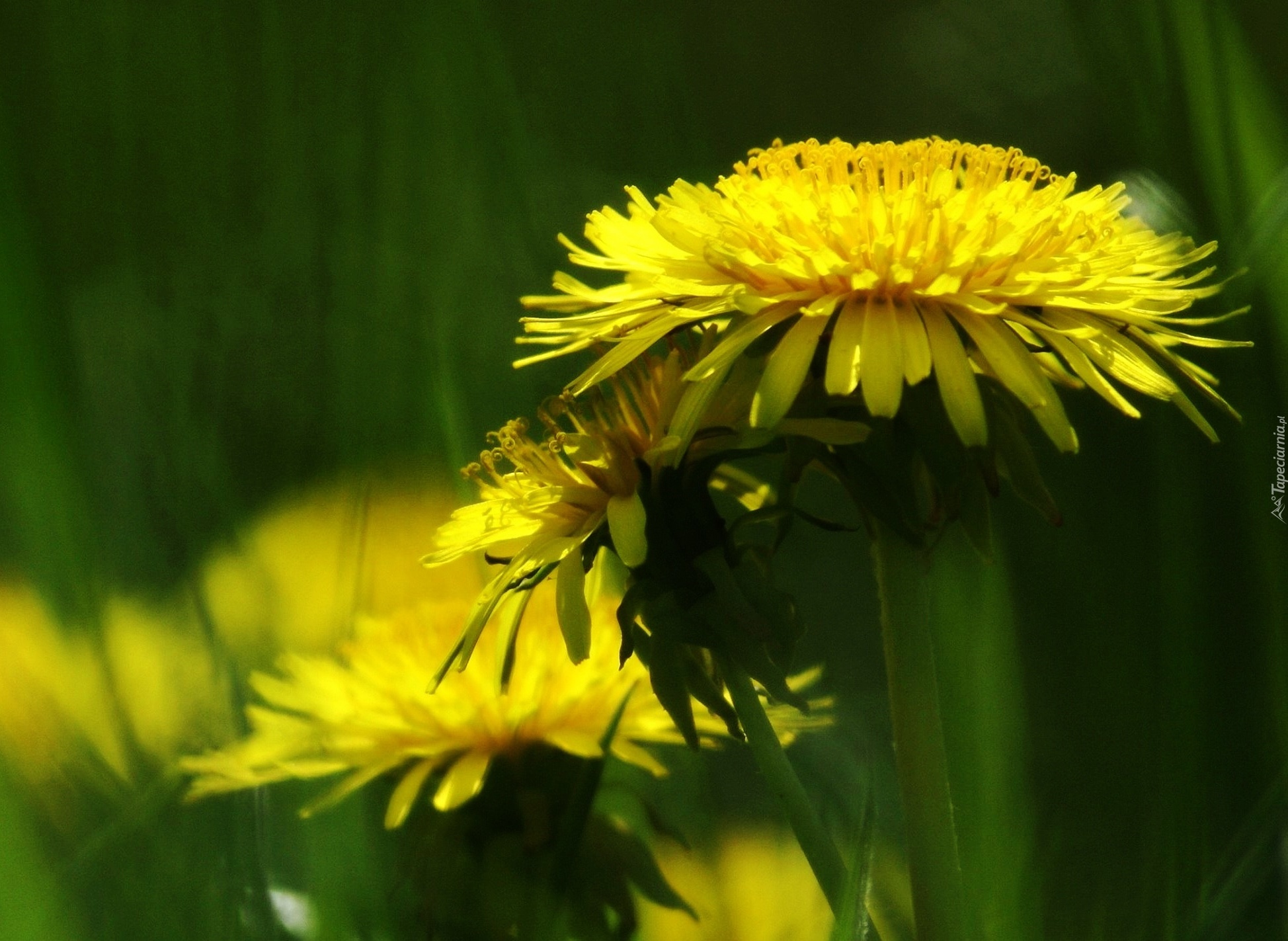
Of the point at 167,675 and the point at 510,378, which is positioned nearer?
the point at 167,675

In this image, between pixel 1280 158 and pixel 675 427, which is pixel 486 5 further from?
pixel 1280 158

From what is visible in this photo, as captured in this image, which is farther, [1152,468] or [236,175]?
[1152,468]

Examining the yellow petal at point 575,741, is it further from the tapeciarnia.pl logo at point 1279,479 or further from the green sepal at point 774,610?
the tapeciarnia.pl logo at point 1279,479

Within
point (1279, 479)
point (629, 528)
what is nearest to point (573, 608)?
point (629, 528)

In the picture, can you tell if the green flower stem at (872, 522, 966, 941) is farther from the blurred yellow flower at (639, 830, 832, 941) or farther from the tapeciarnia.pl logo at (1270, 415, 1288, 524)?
the tapeciarnia.pl logo at (1270, 415, 1288, 524)

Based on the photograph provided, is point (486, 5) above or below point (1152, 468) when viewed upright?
above

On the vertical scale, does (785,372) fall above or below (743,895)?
above

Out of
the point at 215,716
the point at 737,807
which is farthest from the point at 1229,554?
the point at 215,716

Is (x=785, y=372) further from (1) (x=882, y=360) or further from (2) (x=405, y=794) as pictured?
(2) (x=405, y=794)
